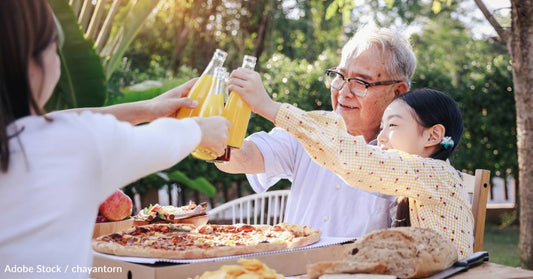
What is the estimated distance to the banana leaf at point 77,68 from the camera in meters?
4.71

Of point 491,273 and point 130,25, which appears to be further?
point 130,25

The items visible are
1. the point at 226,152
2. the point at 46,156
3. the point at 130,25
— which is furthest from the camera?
the point at 130,25

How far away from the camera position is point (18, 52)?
1.28 meters

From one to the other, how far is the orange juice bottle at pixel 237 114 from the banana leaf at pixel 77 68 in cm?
309

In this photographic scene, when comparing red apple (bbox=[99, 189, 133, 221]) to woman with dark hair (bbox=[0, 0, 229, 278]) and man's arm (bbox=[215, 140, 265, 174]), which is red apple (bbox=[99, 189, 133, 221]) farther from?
woman with dark hair (bbox=[0, 0, 229, 278])

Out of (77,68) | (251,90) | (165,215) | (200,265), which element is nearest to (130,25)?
(77,68)

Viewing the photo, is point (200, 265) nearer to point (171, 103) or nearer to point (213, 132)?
point (213, 132)

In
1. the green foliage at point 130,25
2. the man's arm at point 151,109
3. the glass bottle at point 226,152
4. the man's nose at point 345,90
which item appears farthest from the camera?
the green foliage at point 130,25

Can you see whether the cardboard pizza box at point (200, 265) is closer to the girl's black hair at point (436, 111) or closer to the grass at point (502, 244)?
the girl's black hair at point (436, 111)

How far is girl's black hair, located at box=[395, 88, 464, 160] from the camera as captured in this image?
2.47 m

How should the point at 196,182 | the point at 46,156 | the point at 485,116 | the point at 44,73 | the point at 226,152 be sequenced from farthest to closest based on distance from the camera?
the point at 485,116
the point at 196,182
the point at 226,152
the point at 44,73
the point at 46,156

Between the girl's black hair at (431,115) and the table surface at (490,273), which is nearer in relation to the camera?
the table surface at (490,273)

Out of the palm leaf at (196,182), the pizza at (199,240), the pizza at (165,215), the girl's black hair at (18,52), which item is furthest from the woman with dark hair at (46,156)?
the palm leaf at (196,182)

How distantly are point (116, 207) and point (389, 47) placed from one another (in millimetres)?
1534
